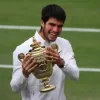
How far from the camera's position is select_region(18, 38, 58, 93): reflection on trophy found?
169 inches

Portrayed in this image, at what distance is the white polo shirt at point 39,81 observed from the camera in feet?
15.0

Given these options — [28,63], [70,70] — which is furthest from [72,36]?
[28,63]

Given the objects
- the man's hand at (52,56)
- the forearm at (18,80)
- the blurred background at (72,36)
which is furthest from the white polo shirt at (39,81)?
the blurred background at (72,36)

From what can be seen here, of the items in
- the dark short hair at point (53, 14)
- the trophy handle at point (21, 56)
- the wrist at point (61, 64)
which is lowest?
the wrist at point (61, 64)

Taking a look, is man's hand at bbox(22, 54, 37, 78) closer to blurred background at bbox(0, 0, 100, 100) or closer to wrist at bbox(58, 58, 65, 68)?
wrist at bbox(58, 58, 65, 68)

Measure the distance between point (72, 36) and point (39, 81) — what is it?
549 centimetres

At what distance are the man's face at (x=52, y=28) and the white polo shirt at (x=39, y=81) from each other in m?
0.13

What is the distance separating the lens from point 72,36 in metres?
10.1

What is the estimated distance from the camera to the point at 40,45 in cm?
436

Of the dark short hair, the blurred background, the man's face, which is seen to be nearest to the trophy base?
the man's face

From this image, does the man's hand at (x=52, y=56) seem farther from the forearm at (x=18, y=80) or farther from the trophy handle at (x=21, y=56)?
the forearm at (x=18, y=80)

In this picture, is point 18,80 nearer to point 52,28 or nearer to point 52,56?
point 52,56

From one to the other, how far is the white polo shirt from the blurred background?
3.08 m

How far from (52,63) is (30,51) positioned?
221 millimetres
